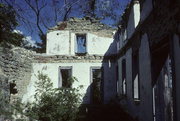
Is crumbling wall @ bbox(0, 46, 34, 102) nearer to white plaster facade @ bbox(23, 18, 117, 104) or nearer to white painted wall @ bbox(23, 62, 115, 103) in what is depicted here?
white painted wall @ bbox(23, 62, 115, 103)

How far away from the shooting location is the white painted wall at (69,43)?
15.3 m

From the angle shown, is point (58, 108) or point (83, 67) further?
point (83, 67)

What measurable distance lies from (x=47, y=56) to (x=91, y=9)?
654cm

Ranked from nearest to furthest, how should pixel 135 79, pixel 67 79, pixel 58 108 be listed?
pixel 135 79 → pixel 58 108 → pixel 67 79

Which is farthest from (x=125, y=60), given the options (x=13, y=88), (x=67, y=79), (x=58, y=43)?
(x=58, y=43)

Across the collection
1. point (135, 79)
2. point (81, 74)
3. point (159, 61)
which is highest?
point (159, 61)

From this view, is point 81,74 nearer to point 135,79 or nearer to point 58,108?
point 58,108

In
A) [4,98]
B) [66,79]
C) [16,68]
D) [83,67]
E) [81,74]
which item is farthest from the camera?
[66,79]

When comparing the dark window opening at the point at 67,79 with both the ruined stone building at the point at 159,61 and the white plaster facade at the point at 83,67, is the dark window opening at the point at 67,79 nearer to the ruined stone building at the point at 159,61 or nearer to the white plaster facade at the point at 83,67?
the white plaster facade at the point at 83,67

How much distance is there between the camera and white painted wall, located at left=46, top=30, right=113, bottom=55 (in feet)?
50.3

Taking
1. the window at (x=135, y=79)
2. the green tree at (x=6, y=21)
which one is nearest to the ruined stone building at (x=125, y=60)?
the window at (x=135, y=79)

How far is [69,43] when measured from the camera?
15531 millimetres

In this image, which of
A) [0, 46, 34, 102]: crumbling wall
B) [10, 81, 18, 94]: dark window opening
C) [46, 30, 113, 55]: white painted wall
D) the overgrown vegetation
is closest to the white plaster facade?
[46, 30, 113, 55]: white painted wall

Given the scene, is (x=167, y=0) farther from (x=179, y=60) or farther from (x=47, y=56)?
(x=47, y=56)
